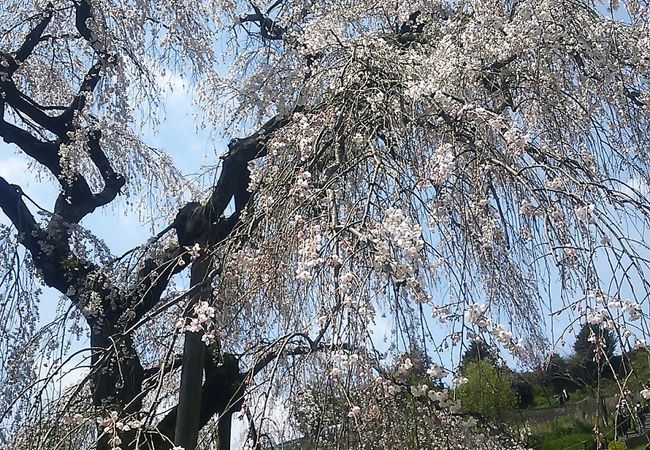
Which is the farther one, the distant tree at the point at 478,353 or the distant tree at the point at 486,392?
the distant tree at the point at 486,392

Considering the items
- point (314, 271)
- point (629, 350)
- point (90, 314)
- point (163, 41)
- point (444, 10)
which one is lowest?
point (629, 350)

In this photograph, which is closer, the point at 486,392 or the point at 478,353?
the point at 478,353

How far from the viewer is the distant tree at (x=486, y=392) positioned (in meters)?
2.18

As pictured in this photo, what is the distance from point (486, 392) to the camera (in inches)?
→ 99.2

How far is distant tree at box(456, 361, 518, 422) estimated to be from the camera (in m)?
2.18

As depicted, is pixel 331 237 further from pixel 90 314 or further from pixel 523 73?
pixel 90 314

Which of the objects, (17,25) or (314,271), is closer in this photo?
(314,271)

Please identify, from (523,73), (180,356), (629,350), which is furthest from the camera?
(180,356)

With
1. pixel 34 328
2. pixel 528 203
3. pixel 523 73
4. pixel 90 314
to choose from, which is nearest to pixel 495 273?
pixel 528 203

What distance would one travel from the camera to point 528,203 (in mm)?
2291

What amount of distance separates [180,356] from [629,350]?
319 centimetres

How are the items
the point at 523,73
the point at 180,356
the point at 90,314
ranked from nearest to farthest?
the point at 523,73 < the point at 90,314 < the point at 180,356

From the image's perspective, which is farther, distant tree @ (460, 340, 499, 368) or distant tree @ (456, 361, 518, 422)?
distant tree @ (456, 361, 518, 422)

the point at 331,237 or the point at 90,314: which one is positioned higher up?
the point at 90,314
